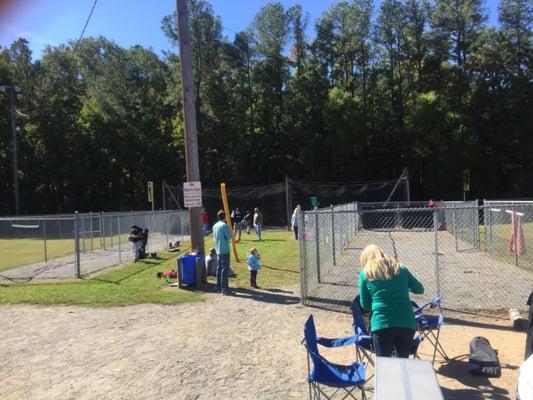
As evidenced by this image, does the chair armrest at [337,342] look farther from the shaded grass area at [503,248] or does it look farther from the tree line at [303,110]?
the tree line at [303,110]

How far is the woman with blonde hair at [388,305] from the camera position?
5.10 metres

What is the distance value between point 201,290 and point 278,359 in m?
5.39

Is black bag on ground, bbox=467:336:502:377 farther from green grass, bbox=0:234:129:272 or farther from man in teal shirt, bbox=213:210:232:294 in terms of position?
green grass, bbox=0:234:129:272

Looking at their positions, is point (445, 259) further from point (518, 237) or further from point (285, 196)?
point (285, 196)

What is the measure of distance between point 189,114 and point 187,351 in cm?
735

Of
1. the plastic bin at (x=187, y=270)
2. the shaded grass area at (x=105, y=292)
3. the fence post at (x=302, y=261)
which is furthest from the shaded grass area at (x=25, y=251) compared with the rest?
the fence post at (x=302, y=261)

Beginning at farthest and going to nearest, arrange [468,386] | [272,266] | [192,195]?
[272,266]
[192,195]
[468,386]

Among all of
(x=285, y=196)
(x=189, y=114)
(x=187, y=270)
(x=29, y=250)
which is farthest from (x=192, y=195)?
(x=285, y=196)

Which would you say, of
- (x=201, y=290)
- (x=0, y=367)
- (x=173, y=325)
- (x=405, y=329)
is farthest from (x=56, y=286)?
(x=405, y=329)

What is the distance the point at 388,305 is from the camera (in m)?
5.13

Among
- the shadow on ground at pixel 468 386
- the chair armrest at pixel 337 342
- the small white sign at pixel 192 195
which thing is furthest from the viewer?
the small white sign at pixel 192 195

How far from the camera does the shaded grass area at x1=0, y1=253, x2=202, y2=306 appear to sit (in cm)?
1102

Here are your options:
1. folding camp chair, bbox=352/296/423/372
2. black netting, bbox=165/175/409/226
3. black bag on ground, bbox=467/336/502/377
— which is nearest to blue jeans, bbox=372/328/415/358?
folding camp chair, bbox=352/296/423/372

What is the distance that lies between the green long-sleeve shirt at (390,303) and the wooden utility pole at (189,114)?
322 inches
